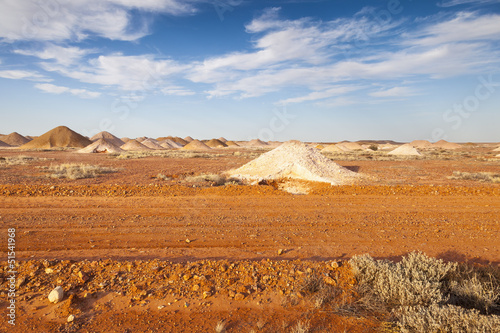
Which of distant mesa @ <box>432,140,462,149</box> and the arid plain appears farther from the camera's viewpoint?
distant mesa @ <box>432,140,462,149</box>

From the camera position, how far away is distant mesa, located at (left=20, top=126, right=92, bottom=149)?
69.4 metres

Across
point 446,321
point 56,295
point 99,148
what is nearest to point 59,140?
point 99,148

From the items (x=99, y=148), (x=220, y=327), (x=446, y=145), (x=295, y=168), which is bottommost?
(x=220, y=327)

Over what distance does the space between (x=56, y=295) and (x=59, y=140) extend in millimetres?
83575

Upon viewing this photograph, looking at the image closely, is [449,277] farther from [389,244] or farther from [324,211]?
[324,211]

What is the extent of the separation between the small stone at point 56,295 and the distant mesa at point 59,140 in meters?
79.9

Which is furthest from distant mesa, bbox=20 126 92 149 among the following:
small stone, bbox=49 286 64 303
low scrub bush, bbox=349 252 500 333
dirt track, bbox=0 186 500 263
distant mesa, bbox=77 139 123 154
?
low scrub bush, bbox=349 252 500 333

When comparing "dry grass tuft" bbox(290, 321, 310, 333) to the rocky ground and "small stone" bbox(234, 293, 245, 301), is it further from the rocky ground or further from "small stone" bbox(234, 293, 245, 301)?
"small stone" bbox(234, 293, 245, 301)

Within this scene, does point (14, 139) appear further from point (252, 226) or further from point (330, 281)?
point (330, 281)

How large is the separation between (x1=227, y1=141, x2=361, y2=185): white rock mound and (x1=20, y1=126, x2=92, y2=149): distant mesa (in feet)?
237

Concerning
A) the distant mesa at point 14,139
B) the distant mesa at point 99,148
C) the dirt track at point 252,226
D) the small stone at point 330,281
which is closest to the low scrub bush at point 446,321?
the small stone at point 330,281

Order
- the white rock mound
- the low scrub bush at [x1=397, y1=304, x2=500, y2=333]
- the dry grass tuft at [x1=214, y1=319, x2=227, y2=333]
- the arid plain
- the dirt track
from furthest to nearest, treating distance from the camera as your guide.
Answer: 1. the white rock mound
2. the dirt track
3. the arid plain
4. the dry grass tuft at [x1=214, y1=319, x2=227, y2=333]
5. the low scrub bush at [x1=397, y1=304, x2=500, y2=333]

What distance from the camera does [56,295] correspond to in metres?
3.44

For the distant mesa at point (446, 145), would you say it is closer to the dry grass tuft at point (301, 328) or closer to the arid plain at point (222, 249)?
the arid plain at point (222, 249)
